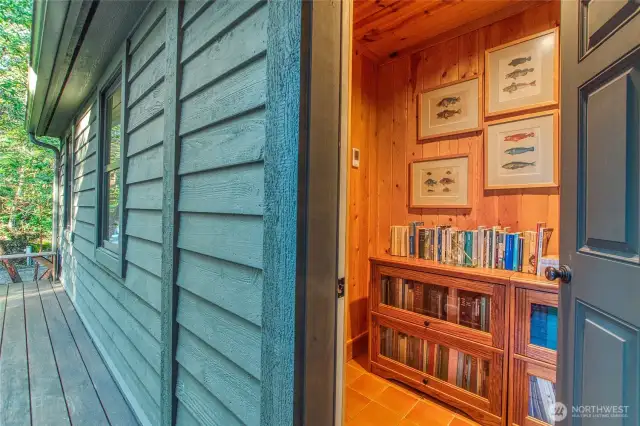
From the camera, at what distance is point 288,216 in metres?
0.65

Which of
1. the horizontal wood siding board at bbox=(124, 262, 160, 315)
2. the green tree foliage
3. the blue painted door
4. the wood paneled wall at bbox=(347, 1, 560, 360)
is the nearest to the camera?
the blue painted door

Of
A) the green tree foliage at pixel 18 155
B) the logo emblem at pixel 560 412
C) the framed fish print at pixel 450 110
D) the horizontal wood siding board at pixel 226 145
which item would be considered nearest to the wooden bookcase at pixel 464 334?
the logo emblem at pixel 560 412

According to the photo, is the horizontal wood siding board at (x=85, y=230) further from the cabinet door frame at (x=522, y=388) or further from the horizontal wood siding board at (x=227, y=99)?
the cabinet door frame at (x=522, y=388)

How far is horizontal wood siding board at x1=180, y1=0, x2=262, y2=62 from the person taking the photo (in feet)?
2.74

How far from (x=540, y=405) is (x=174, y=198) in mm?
2039

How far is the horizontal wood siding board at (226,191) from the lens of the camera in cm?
78

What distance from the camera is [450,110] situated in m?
2.14

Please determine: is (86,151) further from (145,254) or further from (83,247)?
(145,254)

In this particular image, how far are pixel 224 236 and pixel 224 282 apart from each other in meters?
0.15

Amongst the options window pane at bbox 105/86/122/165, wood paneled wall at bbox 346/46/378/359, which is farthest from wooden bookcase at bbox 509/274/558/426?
window pane at bbox 105/86/122/165

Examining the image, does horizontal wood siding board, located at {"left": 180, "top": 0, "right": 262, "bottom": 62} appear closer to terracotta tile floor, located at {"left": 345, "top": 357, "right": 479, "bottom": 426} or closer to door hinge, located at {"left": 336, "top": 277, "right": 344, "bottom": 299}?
door hinge, located at {"left": 336, "top": 277, "right": 344, "bottom": 299}

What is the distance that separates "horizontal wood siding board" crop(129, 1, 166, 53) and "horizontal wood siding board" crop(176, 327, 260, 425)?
58.4 inches

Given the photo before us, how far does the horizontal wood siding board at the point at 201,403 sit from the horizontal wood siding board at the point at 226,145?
2.55ft

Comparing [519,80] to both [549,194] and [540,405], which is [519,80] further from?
[540,405]
